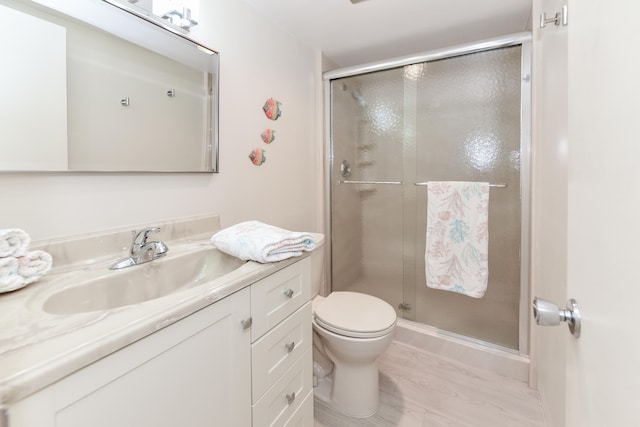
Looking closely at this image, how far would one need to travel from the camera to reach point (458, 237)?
177 centimetres

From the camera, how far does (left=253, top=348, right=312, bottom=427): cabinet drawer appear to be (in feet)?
2.95

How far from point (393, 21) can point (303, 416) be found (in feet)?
6.99

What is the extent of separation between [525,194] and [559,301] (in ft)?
2.26

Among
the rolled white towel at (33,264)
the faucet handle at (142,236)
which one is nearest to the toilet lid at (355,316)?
the faucet handle at (142,236)

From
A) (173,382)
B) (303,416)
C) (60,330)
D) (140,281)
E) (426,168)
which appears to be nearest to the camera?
(60,330)

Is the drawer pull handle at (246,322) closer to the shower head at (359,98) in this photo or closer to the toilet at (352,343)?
the toilet at (352,343)

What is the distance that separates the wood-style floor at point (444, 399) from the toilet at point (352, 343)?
0.20 feet

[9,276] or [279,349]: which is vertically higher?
[9,276]

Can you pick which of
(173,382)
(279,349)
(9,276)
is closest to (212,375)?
(173,382)

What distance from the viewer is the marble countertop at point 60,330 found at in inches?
16.0

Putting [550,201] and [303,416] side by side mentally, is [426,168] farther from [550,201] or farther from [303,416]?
[303,416]

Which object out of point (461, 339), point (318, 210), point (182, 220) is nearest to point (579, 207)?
point (182, 220)

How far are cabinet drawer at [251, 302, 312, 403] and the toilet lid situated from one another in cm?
24

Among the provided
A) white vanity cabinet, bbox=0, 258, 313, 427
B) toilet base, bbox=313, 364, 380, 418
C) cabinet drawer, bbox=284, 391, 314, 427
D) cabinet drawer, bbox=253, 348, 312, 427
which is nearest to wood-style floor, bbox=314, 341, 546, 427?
toilet base, bbox=313, 364, 380, 418
